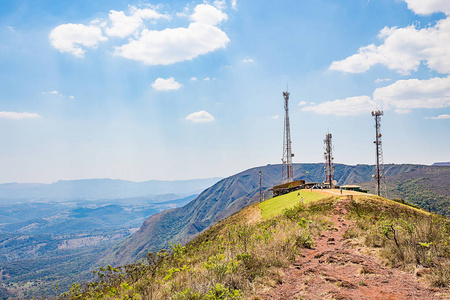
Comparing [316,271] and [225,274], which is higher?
[225,274]

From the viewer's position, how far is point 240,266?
24.5 ft

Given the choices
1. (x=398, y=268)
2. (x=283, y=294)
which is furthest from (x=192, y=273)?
(x=398, y=268)

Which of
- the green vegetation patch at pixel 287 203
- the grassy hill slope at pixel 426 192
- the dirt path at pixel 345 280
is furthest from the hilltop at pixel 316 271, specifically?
the grassy hill slope at pixel 426 192

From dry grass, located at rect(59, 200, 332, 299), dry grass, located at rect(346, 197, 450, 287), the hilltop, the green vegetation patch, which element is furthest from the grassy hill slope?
dry grass, located at rect(59, 200, 332, 299)

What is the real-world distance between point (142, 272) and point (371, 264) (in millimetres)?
8515

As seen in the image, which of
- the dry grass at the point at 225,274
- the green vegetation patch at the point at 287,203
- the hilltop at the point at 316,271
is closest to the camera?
the hilltop at the point at 316,271

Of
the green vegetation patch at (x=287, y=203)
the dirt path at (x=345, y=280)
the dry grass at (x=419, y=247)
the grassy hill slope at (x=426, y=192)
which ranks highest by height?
the dry grass at (x=419, y=247)

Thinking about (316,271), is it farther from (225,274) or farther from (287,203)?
(287,203)

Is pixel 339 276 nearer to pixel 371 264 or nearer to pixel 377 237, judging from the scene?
pixel 371 264

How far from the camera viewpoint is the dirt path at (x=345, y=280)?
234 inches

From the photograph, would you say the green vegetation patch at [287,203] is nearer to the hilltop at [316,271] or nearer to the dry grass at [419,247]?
the hilltop at [316,271]

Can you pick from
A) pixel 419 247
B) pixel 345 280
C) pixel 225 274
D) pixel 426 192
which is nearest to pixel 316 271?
pixel 345 280

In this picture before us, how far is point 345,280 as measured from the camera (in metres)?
6.75

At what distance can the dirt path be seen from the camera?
594 centimetres
